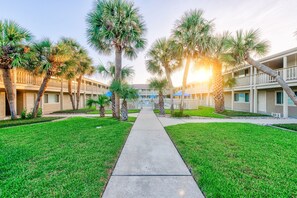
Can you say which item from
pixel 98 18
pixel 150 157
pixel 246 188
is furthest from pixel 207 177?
pixel 98 18

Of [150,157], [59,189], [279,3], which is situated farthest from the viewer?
[279,3]

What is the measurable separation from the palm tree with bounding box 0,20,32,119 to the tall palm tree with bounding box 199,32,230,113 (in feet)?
47.4

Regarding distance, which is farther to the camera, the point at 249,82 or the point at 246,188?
the point at 249,82

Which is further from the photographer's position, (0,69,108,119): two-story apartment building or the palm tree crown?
(0,69,108,119): two-story apartment building

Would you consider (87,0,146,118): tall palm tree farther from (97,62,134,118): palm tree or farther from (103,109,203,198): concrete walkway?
(103,109,203,198): concrete walkway

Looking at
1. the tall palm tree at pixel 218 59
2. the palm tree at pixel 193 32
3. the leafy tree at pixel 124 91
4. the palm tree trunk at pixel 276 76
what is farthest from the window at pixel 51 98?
the palm tree trunk at pixel 276 76

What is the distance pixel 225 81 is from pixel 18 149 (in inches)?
721

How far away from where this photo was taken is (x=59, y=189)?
2.59 metres

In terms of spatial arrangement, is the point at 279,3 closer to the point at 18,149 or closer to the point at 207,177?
the point at 207,177

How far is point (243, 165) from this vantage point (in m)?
3.59

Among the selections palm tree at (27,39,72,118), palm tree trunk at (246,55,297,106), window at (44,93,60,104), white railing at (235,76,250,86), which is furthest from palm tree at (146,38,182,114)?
window at (44,93,60,104)

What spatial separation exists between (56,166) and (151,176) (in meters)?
2.51

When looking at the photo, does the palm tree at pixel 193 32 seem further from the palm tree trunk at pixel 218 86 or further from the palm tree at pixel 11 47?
the palm tree at pixel 11 47

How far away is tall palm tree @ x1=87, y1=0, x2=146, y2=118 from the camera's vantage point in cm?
1014
